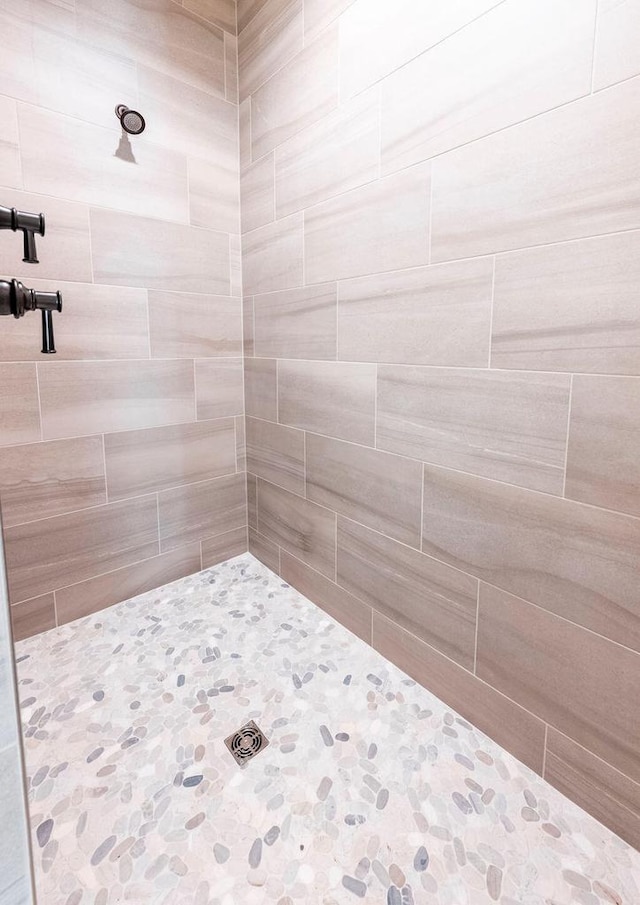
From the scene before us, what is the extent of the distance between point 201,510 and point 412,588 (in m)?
0.95

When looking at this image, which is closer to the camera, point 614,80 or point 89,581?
point 614,80

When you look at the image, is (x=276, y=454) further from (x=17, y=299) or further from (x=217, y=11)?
(x=217, y=11)

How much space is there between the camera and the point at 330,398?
149cm

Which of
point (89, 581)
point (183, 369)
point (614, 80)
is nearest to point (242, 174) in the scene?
point (183, 369)

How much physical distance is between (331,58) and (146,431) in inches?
51.1

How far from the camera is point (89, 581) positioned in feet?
5.32

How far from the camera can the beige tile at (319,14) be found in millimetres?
1290

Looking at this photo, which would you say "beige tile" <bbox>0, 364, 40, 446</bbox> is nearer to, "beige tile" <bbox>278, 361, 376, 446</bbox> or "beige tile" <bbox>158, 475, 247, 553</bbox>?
"beige tile" <bbox>158, 475, 247, 553</bbox>

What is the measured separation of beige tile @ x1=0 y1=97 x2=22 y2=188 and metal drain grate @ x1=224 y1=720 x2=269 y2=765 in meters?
1.62

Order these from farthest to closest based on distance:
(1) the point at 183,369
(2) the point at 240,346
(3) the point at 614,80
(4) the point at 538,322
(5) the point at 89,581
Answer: (2) the point at 240,346, (1) the point at 183,369, (5) the point at 89,581, (4) the point at 538,322, (3) the point at 614,80

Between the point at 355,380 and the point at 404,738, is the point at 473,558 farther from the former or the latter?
the point at 355,380

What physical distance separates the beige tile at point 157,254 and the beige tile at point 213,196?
1.7 inches

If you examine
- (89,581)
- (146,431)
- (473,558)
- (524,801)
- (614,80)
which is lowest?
(524,801)

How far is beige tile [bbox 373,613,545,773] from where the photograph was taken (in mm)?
1070
